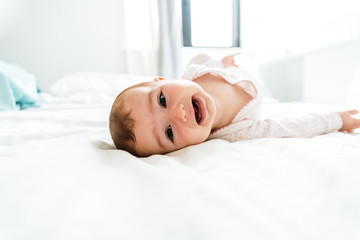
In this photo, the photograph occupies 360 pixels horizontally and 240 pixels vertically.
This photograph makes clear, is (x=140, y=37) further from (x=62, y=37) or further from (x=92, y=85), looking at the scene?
(x=92, y=85)

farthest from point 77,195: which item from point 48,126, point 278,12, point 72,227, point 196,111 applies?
point 278,12

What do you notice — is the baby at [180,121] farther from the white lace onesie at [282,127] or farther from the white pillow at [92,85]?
the white pillow at [92,85]

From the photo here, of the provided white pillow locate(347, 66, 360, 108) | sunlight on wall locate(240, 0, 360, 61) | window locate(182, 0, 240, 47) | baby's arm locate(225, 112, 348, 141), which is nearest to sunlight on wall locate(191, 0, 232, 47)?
window locate(182, 0, 240, 47)

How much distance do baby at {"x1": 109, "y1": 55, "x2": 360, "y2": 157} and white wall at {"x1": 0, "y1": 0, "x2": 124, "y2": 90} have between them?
Answer: 7.15 feet

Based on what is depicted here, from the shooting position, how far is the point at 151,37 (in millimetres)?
2801

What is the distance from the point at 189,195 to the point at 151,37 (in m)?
2.70

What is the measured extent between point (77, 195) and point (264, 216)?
25cm

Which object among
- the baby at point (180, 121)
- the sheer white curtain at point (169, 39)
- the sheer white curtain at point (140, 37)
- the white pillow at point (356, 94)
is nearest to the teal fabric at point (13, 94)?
the baby at point (180, 121)

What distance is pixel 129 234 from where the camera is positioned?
26 cm

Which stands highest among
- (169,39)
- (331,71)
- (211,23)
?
(211,23)

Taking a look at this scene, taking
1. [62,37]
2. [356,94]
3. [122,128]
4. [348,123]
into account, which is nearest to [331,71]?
[356,94]

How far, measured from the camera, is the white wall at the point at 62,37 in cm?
250

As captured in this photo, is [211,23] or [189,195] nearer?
[189,195]

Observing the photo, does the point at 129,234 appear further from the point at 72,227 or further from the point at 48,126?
the point at 48,126
